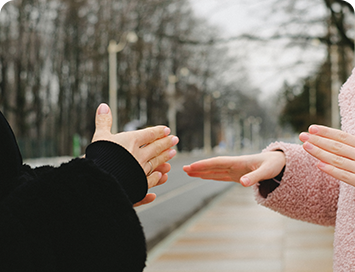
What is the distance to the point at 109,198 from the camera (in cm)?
111

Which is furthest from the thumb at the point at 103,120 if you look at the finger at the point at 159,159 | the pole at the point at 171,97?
the pole at the point at 171,97

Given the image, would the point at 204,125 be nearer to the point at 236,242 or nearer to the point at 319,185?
the point at 236,242

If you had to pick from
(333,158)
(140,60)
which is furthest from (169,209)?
(140,60)

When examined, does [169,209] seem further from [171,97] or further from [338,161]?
[171,97]

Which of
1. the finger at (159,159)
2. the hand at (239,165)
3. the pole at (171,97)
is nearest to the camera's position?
the finger at (159,159)

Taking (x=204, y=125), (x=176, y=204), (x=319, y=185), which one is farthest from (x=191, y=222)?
(x=204, y=125)

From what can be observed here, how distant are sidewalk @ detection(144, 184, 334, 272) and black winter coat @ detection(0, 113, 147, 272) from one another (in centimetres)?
550

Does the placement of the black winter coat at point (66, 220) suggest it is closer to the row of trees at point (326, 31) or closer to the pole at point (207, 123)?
the row of trees at point (326, 31)

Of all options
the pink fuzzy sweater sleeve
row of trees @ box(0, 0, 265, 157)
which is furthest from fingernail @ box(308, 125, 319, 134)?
row of trees @ box(0, 0, 265, 157)

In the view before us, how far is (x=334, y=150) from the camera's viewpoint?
1.31 m

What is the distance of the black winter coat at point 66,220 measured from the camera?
3.27 feet

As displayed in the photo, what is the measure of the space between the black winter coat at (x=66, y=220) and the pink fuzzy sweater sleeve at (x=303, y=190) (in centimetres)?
69

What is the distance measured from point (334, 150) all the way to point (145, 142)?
492 millimetres

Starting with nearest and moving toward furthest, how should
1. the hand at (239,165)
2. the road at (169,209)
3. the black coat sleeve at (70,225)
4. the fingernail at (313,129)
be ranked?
the black coat sleeve at (70,225)
the fingernail at (313,129)
the hand at (239,165)
the road at (169,209)
